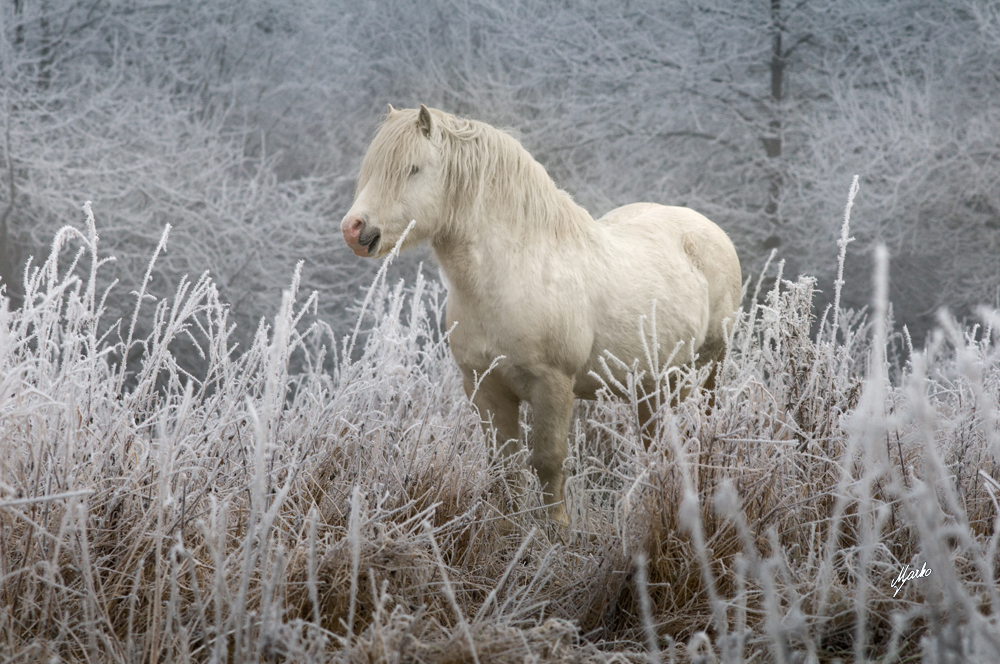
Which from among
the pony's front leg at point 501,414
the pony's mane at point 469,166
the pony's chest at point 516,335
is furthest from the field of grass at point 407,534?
the pony's mane at point 469,166

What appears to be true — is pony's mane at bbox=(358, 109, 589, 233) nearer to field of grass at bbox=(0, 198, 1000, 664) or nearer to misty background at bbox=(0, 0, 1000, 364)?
field of grass at bbox=(0, 198, 1000, 664)

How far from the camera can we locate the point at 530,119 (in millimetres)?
5207

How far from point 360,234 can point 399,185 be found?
173 millimetres

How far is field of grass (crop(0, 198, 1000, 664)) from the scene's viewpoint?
1.08 m

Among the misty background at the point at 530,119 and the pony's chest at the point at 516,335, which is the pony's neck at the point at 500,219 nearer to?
the pony's chest at the point at 516,335

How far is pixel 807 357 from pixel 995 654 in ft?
3.34

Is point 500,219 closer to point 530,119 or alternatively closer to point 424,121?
point 424,121

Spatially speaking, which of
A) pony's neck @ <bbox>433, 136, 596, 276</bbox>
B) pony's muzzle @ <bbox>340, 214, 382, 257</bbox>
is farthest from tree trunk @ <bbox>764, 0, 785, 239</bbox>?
pony's muzzle @ <bbox>340, 214, 382, 257</bbox>

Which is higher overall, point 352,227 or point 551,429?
point 352,227

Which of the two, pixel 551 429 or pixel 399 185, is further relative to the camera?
pixel 551 429

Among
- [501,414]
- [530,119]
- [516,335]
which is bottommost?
[501,414]

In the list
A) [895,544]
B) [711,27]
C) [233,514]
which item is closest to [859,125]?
[711,27]

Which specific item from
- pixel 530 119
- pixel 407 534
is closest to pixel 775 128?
pixel 530 119
